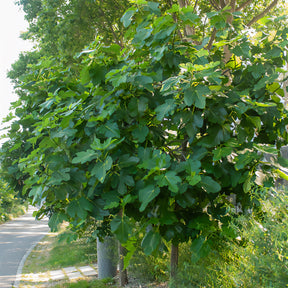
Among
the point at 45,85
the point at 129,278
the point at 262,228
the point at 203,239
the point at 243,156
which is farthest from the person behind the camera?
the point at 129,278

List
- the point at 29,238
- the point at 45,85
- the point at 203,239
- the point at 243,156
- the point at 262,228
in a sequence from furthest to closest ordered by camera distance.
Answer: the point at 29,238 → the point at 45,85 → the point at 203,239 → the point at 243,156 → the point at 262,228

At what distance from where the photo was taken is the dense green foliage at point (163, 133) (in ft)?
8.32

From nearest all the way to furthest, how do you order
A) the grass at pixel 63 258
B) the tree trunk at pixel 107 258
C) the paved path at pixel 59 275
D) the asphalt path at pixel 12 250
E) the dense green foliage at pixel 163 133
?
the dense green foliage at pixel 163 133 < the tree trunk at pixel 107 258 < the paved path at pixel 59 275 < the asphalt path at pixel 12 250 < the grass at pixel 63 258

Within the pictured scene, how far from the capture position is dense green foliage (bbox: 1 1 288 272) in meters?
2.54

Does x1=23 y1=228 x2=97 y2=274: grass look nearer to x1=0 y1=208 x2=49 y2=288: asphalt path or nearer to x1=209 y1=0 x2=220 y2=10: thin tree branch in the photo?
x1=0 y1=208 x2=49 y2=288: asphalt path

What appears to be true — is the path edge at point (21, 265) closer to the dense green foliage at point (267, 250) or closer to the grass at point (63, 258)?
the grass at point (63, 258)

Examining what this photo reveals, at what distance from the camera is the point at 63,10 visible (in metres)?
9.85

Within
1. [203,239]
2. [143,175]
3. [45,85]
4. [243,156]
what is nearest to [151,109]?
[143,175]

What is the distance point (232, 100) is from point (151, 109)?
0.71 meters

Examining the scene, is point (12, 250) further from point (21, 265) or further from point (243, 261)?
point (243, 261)

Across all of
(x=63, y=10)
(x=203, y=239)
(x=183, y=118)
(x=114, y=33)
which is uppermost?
(x=63, y=10)

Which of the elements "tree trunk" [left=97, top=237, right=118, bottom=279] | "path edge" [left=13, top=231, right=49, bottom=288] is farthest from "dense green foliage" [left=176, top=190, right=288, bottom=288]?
"path edge" [left=13, top=231, right=49, bottom=288]

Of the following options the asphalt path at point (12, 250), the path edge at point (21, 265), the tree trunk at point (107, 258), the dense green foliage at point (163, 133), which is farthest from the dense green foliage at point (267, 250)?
the asphalt path at point (12, 250)

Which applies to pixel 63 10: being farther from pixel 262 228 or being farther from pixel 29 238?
pixel 29 238
